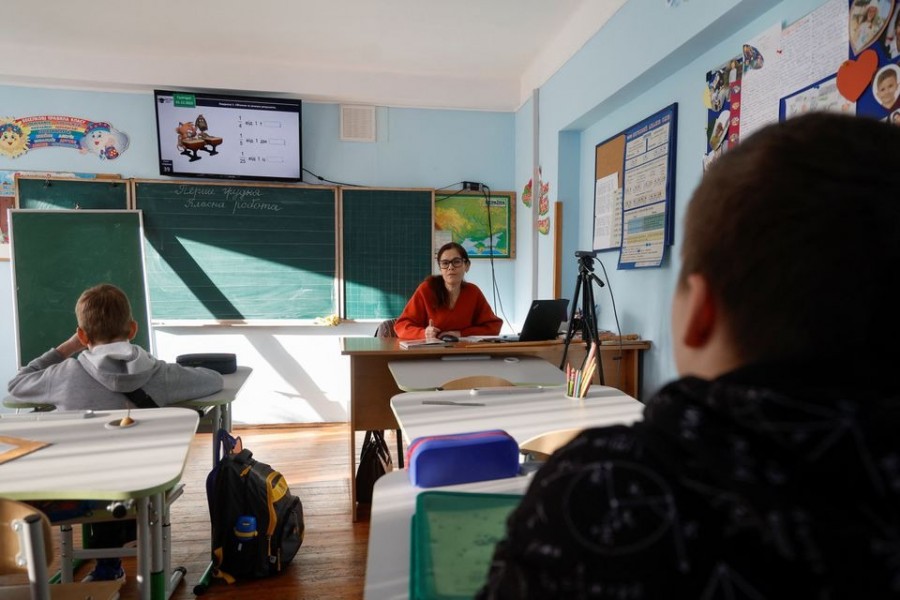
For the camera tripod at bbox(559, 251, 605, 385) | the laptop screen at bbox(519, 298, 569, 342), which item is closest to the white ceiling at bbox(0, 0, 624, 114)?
the camera tripod at bbox(559, 251, 605, 385)

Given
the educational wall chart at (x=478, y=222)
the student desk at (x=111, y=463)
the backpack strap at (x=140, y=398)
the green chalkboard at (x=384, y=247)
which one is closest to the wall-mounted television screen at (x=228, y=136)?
the green chalkboard at (x=384, y=247)

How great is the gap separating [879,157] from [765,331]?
0.49 ft

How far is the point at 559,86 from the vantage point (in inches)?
143

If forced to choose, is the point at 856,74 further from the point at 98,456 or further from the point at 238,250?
the point at 238,250

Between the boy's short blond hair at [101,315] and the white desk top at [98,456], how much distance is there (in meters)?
0.35

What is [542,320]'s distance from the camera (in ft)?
8.64

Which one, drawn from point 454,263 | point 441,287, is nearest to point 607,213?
point 454,263

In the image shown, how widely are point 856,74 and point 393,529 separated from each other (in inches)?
74.5

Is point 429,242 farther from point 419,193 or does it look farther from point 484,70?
point 484,70

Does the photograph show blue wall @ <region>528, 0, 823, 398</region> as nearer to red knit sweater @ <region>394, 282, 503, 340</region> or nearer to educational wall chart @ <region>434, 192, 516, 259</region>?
educational wall chart @ <region>434, 192, 516, 259</region>

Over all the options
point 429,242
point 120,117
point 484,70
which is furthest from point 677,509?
point 120,117

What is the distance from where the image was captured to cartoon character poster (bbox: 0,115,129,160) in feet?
12.7

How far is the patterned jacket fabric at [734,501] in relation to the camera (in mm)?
339

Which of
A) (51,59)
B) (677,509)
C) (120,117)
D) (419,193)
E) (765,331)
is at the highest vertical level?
(51,59)
